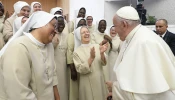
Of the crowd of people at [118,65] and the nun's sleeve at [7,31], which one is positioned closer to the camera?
the crowd of people at [118,65]

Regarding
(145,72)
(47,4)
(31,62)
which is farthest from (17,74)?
(47,4)

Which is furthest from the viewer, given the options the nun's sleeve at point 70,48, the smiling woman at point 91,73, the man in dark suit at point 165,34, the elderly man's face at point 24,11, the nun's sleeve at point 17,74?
the man in dark suit at point 165,34

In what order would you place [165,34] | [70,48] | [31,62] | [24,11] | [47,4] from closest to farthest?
1. [31,62]
2. [70,48]
3. [24,11]
4. [165,34]
5. [47,4]

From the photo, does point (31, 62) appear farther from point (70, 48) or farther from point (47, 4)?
point (47, 4)

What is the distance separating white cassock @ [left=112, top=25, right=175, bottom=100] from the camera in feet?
7.23

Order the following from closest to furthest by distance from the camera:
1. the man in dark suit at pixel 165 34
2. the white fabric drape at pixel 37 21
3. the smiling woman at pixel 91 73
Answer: the white fabric drape at pixel 37 21 → the smiling woman at pixel 91 73 → the man in dark suit at pixel 165 34

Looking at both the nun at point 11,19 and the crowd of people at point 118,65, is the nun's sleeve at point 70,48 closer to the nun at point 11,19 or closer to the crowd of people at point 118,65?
the nun at point 11,19

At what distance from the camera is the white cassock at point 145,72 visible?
220cm

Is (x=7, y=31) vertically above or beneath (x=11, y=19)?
beneath

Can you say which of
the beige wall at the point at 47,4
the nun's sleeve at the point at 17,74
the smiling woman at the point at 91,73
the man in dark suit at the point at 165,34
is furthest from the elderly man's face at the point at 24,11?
the beige wall at the point at 47,4

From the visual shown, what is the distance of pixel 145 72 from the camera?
7.32 ft

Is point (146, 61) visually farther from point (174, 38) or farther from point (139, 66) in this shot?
point (174, 38)

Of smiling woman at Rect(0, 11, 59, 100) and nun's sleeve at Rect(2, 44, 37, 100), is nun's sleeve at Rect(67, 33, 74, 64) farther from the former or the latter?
nun's sleeve at Rect(2, 44, 37, 100)

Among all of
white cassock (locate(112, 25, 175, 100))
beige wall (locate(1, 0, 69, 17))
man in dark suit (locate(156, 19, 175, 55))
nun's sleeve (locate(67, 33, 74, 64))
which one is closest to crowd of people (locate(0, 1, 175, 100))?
white cassock (locate(112, 25, 175, 100))
